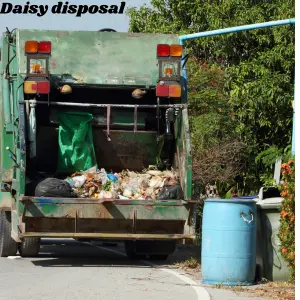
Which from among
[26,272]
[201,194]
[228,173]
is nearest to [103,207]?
[26,272]

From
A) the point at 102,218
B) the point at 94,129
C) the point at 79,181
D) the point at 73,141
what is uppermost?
the point at 94,129

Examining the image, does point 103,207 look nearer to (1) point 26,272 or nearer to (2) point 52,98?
(1) point 26,272

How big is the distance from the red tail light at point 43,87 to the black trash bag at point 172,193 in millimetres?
2097

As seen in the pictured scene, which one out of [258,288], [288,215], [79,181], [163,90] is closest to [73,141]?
[79,181]

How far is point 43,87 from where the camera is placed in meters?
12.5

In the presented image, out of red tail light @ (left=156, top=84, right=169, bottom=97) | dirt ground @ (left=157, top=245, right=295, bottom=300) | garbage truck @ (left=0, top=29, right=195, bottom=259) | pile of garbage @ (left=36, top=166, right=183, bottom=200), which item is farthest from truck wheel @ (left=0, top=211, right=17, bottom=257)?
red tail light @ (left=156, top=84, right=169, bottom=97)

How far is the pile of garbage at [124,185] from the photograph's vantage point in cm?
1262

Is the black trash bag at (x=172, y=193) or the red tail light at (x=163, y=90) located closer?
the black trash bag at (x=172, y=193)

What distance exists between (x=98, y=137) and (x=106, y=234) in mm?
1969

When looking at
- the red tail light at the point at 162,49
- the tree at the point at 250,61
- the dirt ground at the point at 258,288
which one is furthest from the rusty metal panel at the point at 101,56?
the tree at the point at 250,61

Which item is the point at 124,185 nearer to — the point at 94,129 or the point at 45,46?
the point at 94,129

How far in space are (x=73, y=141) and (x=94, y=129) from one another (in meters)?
0.44

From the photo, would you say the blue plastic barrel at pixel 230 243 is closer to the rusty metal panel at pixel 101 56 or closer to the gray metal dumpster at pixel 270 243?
the gray metal dumpster at pixel 270 243

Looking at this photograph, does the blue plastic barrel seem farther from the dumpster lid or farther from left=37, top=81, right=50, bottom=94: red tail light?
left=37, top=81, right=50, bottom=94: red tail light
